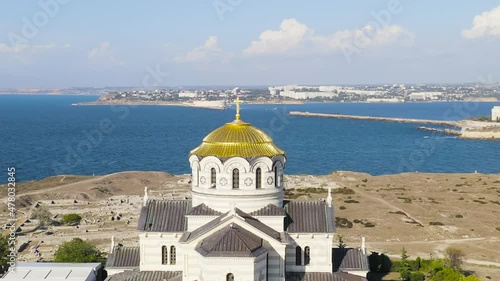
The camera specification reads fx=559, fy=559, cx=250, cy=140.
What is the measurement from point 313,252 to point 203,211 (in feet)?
19.0

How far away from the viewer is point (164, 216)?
93.9ft

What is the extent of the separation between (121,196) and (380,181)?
34.7 meters

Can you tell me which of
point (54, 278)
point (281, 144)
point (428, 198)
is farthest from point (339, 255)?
point (281, 144)

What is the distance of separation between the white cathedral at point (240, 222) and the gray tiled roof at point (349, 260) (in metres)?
0.05

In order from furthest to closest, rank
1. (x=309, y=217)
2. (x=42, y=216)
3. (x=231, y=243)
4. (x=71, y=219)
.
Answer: (x=42, y=216)
(x=71, y=219)
(x=309, y=217)
(x=231, y=243)

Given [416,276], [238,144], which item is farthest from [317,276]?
[416,276]

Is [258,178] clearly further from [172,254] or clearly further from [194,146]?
[194,146]

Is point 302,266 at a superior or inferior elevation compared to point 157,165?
superior

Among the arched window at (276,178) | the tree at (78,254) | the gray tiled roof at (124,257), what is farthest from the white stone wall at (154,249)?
the tree at (78,254)

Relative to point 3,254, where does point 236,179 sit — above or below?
above

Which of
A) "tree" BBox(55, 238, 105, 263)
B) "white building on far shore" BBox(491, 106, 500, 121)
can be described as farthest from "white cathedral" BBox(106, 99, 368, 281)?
"white building on far shore" BBox(491, 106, 500, 121)

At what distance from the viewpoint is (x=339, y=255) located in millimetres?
29109

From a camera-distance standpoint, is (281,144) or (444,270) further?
(281,144)

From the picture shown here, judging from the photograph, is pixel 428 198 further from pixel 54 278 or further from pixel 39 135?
pixel 39 135
